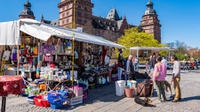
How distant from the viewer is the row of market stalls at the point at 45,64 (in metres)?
5.75

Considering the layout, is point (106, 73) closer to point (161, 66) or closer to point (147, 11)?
point (161, 66)

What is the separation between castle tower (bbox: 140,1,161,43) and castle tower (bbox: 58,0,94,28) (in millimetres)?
36364

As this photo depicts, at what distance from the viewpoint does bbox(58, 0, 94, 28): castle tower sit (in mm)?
50716

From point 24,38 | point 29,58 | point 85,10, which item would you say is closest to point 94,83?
point 29,58

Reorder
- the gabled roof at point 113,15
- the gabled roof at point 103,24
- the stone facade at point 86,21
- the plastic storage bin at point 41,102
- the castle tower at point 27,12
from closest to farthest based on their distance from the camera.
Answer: the plastic storage bin at point 41,102 < the stone facade at point 86,21 < the gabled roof at point 103,24 < the castle tower at point 27,12 < the gabled roof at point 113,15

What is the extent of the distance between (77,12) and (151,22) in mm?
43092

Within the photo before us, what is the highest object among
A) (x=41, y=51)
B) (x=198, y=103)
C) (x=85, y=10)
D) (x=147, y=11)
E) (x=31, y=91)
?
→ (x=147, y=11)

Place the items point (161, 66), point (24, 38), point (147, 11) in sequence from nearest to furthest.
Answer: point (161, 66), point (24, 38), point (147, 11)

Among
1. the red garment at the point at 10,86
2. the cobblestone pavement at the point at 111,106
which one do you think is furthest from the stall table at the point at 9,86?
the cobblestone pavement at the point at 111,106

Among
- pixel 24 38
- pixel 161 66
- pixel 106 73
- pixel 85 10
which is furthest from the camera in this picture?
pixel 85 10

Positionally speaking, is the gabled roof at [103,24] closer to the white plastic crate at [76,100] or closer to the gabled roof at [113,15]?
the gabled roof at [113,15]

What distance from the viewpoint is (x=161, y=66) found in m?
5.77

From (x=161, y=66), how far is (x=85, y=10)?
165ft

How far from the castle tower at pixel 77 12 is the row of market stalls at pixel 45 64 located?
4283cm
